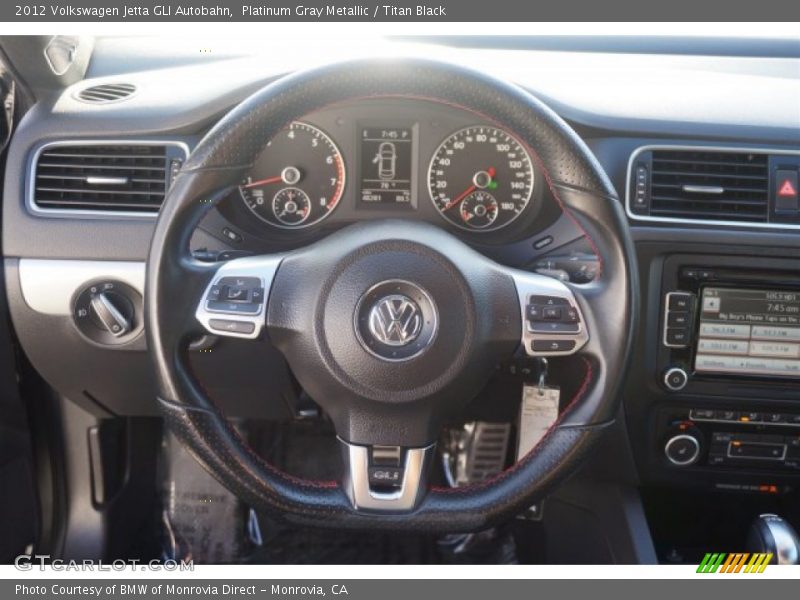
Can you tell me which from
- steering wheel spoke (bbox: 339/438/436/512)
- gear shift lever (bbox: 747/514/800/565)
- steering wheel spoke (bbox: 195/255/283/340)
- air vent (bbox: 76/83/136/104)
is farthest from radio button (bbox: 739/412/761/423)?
air vent (bbox: 76/83/136/104)

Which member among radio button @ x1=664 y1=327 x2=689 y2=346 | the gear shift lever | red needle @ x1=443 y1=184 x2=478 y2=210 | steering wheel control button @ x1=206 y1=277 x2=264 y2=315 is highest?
red needle @ x1=443 y1=184 x2=478 y2=210

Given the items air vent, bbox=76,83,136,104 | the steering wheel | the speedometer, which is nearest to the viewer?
the steering wheel

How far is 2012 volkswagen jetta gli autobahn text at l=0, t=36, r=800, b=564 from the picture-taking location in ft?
4.84

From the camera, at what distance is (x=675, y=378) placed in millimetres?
1949

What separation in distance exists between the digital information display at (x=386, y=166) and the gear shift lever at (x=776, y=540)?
1098 mm

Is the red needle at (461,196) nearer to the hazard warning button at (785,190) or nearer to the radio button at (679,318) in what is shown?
the radio button at (679,318)

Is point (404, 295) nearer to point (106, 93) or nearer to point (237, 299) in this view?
point (237, 299)

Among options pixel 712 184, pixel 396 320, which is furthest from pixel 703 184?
pixel 396 320

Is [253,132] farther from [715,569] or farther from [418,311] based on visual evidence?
[715,569]

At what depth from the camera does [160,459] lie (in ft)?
8.18

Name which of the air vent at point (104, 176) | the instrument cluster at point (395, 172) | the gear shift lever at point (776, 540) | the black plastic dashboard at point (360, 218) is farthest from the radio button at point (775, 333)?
the air vent at point (104, 176)

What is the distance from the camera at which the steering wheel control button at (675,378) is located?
6.39ft

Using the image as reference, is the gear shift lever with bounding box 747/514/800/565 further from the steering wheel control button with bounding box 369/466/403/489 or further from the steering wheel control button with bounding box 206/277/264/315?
the steering wheel control button with bounding box 206/277/264/315

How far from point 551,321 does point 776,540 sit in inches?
34.3
